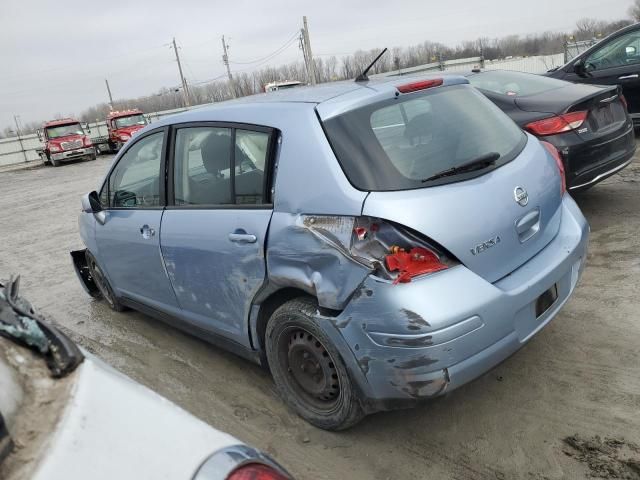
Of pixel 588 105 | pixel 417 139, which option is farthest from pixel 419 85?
pixel 588 105

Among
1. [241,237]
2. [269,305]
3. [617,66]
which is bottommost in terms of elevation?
[269,305]

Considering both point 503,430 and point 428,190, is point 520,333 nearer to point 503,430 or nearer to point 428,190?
point 503,430

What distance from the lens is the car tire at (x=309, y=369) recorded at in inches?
103

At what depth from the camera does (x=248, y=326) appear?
10.1 feet

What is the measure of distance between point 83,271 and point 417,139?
156 inches

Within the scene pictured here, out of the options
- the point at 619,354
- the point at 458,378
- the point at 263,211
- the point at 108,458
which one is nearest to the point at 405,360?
the point at 458,378

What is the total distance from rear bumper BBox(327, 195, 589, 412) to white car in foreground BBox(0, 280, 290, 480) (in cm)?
105

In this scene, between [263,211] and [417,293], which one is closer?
[417,293]

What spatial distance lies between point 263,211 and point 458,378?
4.13 feet

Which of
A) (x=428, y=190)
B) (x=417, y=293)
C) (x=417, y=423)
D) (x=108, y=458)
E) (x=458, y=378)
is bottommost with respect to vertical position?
(x=417, y=423)

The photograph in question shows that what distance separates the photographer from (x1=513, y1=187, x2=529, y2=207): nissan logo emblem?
2664 mm

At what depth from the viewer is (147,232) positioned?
3.64m

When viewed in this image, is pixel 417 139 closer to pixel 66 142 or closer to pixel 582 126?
pixel 582 126

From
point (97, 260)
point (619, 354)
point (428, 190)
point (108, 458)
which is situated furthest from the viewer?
point (97, 260)
